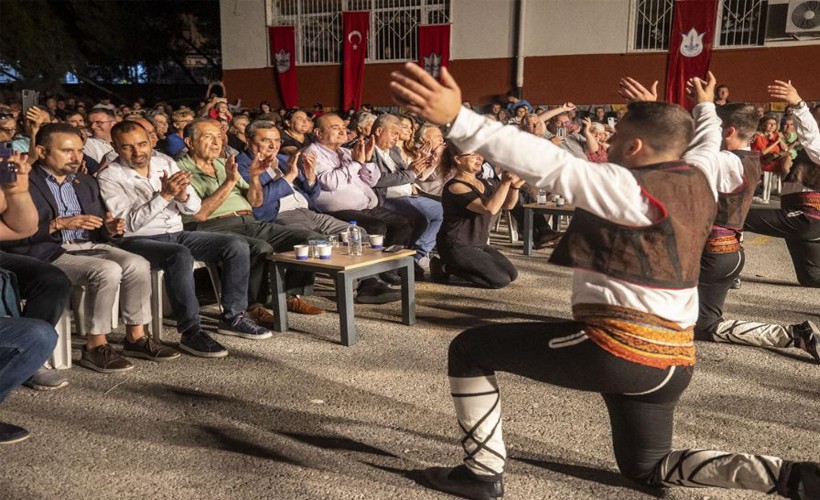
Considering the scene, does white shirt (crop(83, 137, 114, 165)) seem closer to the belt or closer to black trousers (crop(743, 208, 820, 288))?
the belt

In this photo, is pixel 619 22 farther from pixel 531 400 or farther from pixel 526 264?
pixel 531 400

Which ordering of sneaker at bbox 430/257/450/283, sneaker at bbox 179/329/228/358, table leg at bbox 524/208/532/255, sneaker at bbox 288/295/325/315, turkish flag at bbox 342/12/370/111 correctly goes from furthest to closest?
turkish flag at bbox 342/12/370/111 → table leg at bbox 524/208/532/255 → sneaker at bbox 430/257/450/283 → sneaker at bbox 288/295/325/315 → sneaker at bbox 179/329/228/358

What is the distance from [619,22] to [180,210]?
39.9 feet

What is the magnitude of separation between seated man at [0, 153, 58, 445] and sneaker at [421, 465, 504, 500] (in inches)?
68.5

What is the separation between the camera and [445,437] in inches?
132

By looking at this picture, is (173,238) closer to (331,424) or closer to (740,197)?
(331,424)

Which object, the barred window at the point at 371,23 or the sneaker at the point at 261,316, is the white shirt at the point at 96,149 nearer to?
the sneaker at the point at 261,316

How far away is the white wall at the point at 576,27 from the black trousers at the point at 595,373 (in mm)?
13563

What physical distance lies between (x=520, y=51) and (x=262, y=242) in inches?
460

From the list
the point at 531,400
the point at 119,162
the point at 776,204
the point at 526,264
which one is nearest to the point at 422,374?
the point at 531,400

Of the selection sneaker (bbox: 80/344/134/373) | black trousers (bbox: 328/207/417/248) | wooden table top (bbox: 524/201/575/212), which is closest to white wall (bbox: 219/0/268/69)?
wooden table top (bbox: 524/201/575/212)

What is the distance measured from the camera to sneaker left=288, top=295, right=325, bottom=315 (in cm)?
536

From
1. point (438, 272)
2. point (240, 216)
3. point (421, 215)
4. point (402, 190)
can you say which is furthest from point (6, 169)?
point (402, 190)

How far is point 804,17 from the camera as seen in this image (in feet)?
43.9
